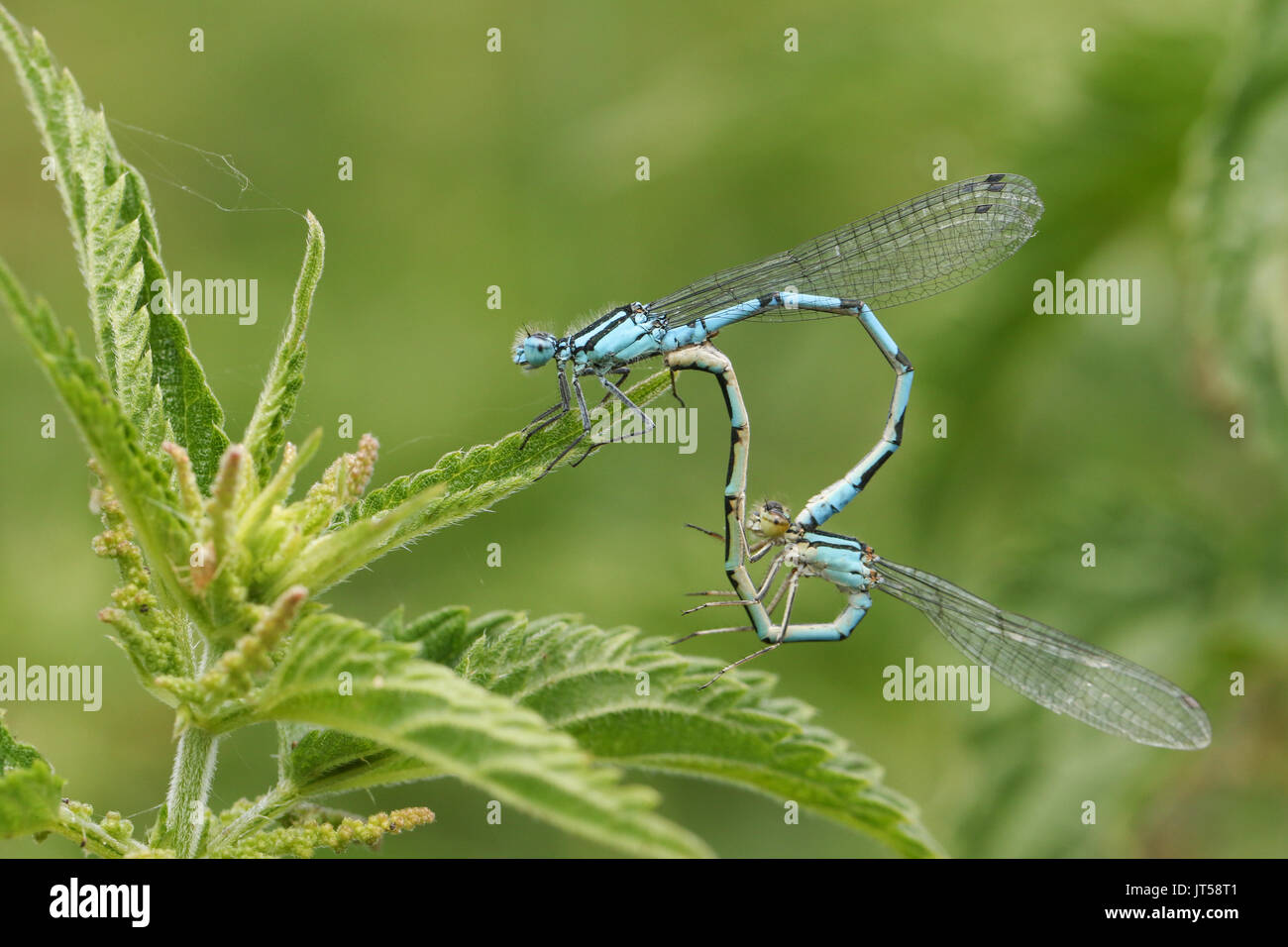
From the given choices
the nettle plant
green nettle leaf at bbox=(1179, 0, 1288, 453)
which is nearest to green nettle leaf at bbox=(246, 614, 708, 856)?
the nettle plant

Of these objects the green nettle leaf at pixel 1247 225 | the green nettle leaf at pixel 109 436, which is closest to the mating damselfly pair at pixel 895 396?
the green nettle leaf at pixel 1247 225

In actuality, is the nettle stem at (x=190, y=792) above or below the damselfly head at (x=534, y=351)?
below

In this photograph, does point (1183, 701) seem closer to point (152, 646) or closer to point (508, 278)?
point (152, 646)

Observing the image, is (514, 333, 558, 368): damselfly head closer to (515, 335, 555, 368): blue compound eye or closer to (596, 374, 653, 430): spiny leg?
(515, 335, 555, 368): blue compound eye

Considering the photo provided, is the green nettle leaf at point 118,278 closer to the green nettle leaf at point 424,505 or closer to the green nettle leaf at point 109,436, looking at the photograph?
the green nettle leaf at point 109,436

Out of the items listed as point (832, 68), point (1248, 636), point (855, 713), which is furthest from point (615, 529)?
point (1248, 636)

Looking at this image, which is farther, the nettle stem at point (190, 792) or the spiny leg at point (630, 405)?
the spiny leg at point (630, 405)
